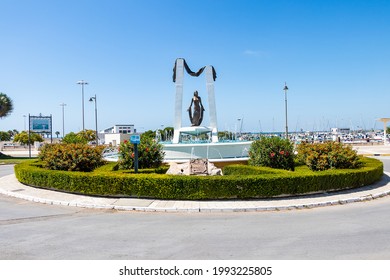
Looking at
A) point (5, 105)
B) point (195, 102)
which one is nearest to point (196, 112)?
point (195, 102)

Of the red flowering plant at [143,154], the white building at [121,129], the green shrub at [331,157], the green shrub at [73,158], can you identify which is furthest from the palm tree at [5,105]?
the white building at [121,129]

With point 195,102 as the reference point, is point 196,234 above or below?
below

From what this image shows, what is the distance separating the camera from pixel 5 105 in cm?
4938

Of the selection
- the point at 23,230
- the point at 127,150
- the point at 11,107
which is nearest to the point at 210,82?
the point at 127,150

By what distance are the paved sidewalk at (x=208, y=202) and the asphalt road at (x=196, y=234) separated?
16.2 inches

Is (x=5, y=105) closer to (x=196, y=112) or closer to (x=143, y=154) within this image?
(x=196, y=112)

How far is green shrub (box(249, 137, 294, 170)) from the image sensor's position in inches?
648

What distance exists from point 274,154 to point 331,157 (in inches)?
104

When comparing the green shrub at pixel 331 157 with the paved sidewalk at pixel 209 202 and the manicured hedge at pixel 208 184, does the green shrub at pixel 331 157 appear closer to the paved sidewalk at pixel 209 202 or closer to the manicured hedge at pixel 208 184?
the manicured hedge at pixel 208 184

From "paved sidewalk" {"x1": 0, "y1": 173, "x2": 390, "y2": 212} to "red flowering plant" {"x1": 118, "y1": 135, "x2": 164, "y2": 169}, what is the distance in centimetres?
370

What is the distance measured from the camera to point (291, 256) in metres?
6.10

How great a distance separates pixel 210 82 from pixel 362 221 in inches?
890
